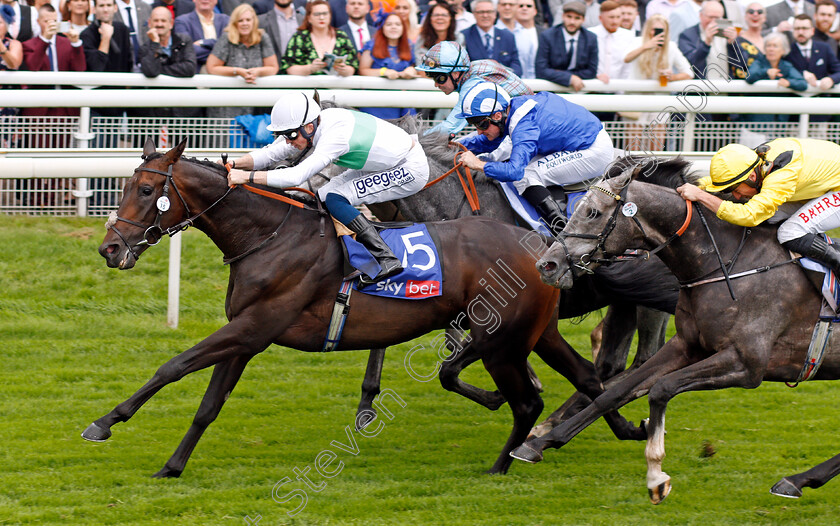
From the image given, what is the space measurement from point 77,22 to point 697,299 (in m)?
5.64

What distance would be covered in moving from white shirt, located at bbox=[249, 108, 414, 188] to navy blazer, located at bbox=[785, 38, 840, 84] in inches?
200

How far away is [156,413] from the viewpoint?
6914mm

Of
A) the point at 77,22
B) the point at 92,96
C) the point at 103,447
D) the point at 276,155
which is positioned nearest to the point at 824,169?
the point at 276,155

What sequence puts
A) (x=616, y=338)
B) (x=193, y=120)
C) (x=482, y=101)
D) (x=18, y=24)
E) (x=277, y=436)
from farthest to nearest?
1. (x=18, y=24)
2. (x=193, y=120)
3. (x=616, y=338)
4. (x=277, y=436)
5. (x=482, y=101)

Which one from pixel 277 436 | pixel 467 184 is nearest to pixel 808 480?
pixel 467 184

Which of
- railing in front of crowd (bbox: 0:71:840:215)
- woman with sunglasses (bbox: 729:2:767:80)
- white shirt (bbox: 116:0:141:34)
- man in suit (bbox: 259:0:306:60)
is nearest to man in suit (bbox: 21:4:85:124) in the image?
railing in front of crowd (bbox: 0:71:840:215)

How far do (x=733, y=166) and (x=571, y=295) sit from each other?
167 centimetres

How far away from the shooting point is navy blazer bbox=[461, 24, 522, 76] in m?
9.16

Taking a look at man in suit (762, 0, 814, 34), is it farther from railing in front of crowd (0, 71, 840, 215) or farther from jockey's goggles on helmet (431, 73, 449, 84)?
jockey's goggles on helmet (431, 73, 449, 84)

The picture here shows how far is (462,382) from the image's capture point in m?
6.75

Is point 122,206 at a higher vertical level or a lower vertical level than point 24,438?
higher

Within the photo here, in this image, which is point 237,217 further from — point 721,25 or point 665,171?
point 721,25

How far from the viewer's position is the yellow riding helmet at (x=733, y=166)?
527cm

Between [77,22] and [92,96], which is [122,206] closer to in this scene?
[92,96]
